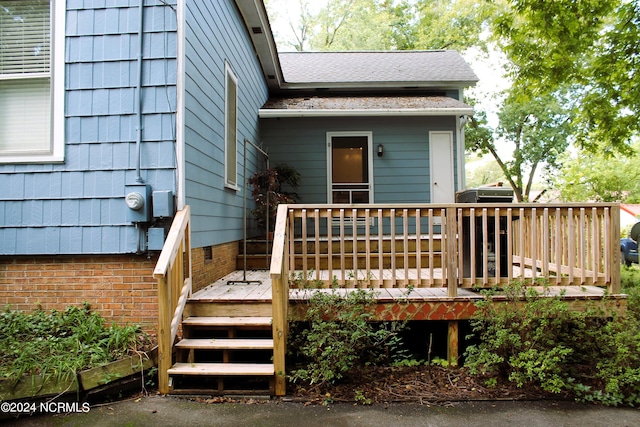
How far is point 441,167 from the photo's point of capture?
8227 millimetres

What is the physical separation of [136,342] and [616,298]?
4.48 metres

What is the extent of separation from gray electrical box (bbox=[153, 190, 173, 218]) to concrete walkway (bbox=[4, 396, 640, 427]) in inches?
61.0

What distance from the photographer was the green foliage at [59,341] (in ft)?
10.2

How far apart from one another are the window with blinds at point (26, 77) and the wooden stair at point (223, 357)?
96.7 inches

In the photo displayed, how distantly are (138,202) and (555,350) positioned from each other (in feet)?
12.4

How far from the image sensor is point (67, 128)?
3971 millimetres

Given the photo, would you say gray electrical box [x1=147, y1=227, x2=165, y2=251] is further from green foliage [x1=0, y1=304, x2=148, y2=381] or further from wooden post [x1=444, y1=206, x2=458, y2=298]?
wooden post [x1=444, y1=206, x2=458, y2=298]

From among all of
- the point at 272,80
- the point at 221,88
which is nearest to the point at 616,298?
the point at 221,88

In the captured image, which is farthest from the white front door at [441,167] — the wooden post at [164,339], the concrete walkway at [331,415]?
the wooden post at [164,339]

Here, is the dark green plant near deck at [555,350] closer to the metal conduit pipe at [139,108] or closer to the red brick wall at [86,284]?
the red brick wall at [86,284]

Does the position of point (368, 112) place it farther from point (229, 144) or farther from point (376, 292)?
point (376, 292)

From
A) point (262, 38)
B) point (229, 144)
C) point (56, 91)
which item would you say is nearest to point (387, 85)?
point (262, 38)

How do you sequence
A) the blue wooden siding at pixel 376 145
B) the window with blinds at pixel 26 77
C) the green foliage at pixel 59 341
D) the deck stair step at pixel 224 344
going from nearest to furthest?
the green foliage at pixel 59 341
the deck stair step at pixel 224 344
the window with blinds at pixel 26 77
the blue wooden siding at pixel 376 145

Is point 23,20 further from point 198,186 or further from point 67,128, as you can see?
point 198,186
